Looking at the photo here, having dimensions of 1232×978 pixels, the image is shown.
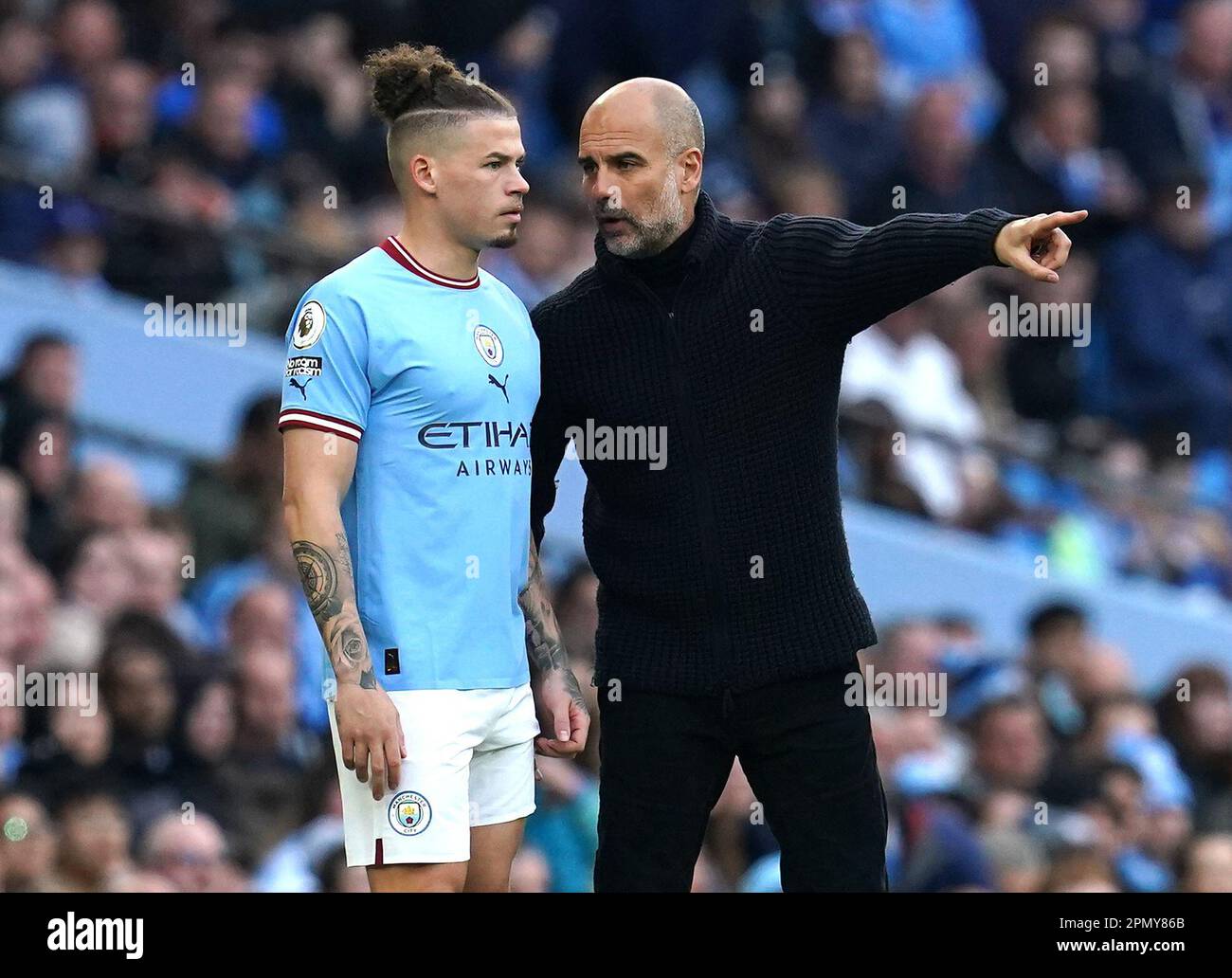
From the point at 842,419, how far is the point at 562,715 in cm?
434

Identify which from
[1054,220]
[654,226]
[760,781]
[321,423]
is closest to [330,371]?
[321,423]

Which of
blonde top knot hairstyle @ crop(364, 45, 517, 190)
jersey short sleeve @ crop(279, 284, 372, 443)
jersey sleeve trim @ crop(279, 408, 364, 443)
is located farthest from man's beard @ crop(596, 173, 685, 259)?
jersey sleeve trim @ crop(279, 408, 364, 443)

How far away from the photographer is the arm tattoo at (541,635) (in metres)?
4.40

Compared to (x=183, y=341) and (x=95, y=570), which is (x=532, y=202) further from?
(x=95, y=570)

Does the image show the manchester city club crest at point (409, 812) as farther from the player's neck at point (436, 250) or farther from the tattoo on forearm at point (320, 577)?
the player's neck at point (436, 250)

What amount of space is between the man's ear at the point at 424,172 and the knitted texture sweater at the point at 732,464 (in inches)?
17.9

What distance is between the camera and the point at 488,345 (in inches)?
164

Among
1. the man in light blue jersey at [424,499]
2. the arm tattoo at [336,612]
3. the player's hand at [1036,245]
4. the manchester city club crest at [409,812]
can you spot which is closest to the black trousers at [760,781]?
the man in light blue jersey at [424,499]

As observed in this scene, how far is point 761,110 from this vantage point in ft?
32.7

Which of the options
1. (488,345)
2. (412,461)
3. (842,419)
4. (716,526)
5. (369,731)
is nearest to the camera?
(369,731)

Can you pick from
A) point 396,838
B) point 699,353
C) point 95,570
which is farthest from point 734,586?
point 95,570

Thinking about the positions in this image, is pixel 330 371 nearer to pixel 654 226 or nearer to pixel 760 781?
pixel 654 226

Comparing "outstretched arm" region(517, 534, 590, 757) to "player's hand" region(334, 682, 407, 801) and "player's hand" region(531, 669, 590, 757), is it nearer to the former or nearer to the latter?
"player's hand" region(531, 669, 590, 757)

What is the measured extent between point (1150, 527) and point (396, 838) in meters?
6.04
